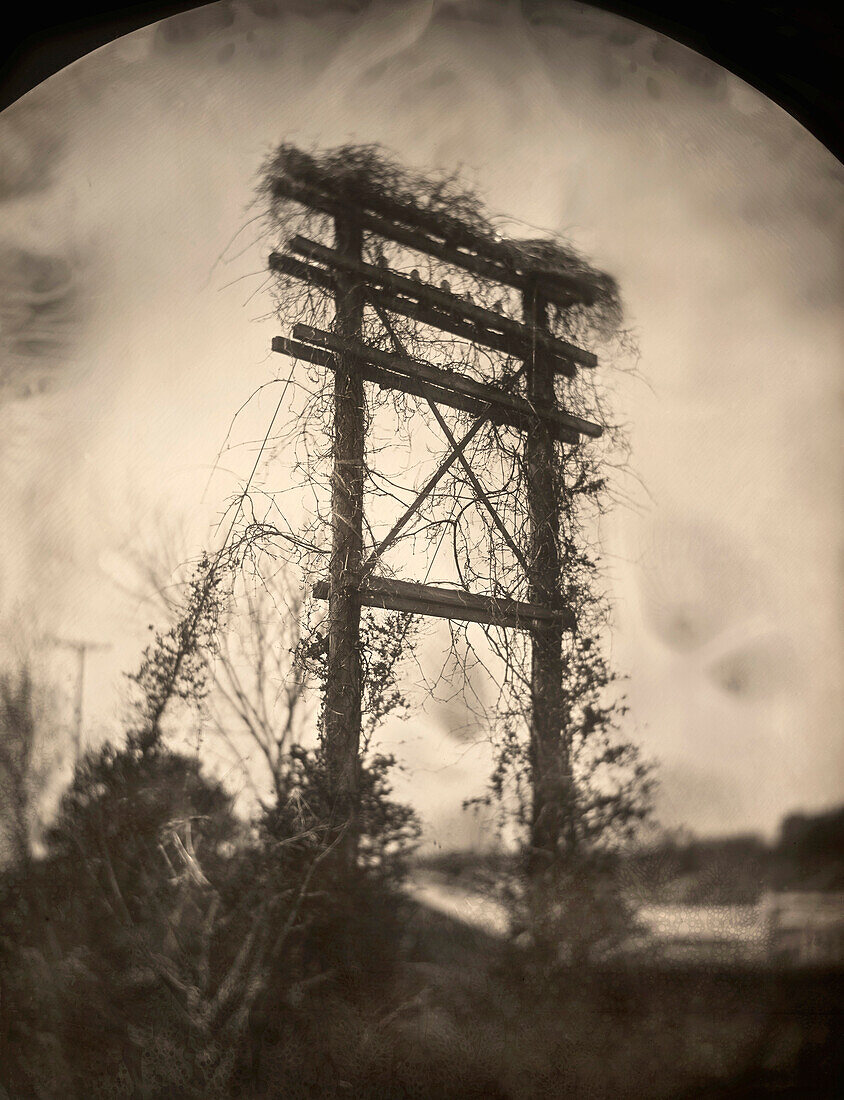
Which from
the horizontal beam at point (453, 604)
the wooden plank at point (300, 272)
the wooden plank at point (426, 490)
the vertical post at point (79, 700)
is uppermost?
the wooden plank at point (300, 272)

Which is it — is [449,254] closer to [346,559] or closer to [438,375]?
[438,375]

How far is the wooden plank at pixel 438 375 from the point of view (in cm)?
118

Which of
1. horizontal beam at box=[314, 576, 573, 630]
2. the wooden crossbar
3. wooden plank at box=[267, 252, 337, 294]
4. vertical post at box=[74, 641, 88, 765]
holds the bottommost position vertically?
vertical post at box=[74, 641, 88, 765]

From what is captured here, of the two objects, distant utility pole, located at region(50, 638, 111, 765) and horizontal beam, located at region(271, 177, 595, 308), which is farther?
horizontal beam, located at region(271, 177, 595, 308)

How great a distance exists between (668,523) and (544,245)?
452 mm

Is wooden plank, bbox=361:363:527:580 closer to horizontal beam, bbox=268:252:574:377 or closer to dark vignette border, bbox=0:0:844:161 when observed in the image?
horizontal beam, bbox=268:252:574:377

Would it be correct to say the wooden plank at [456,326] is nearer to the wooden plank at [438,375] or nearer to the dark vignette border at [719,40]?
the wooden plank at [438,375]

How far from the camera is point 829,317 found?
49.1 inches

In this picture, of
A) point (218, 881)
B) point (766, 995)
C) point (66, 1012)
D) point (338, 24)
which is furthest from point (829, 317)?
point (66, 1012)

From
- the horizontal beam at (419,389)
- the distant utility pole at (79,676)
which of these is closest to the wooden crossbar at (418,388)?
the horizontal beam at (419,389)

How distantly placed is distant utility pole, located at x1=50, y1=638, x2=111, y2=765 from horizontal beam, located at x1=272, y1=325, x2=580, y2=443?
0.49m

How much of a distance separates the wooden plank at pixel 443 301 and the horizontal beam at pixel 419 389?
0.11 m

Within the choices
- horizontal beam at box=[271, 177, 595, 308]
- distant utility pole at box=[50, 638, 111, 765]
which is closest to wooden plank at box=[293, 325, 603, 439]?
horizontal beam at box=[271, 177, 595, 308]

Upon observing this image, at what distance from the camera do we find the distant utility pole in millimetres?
1097
